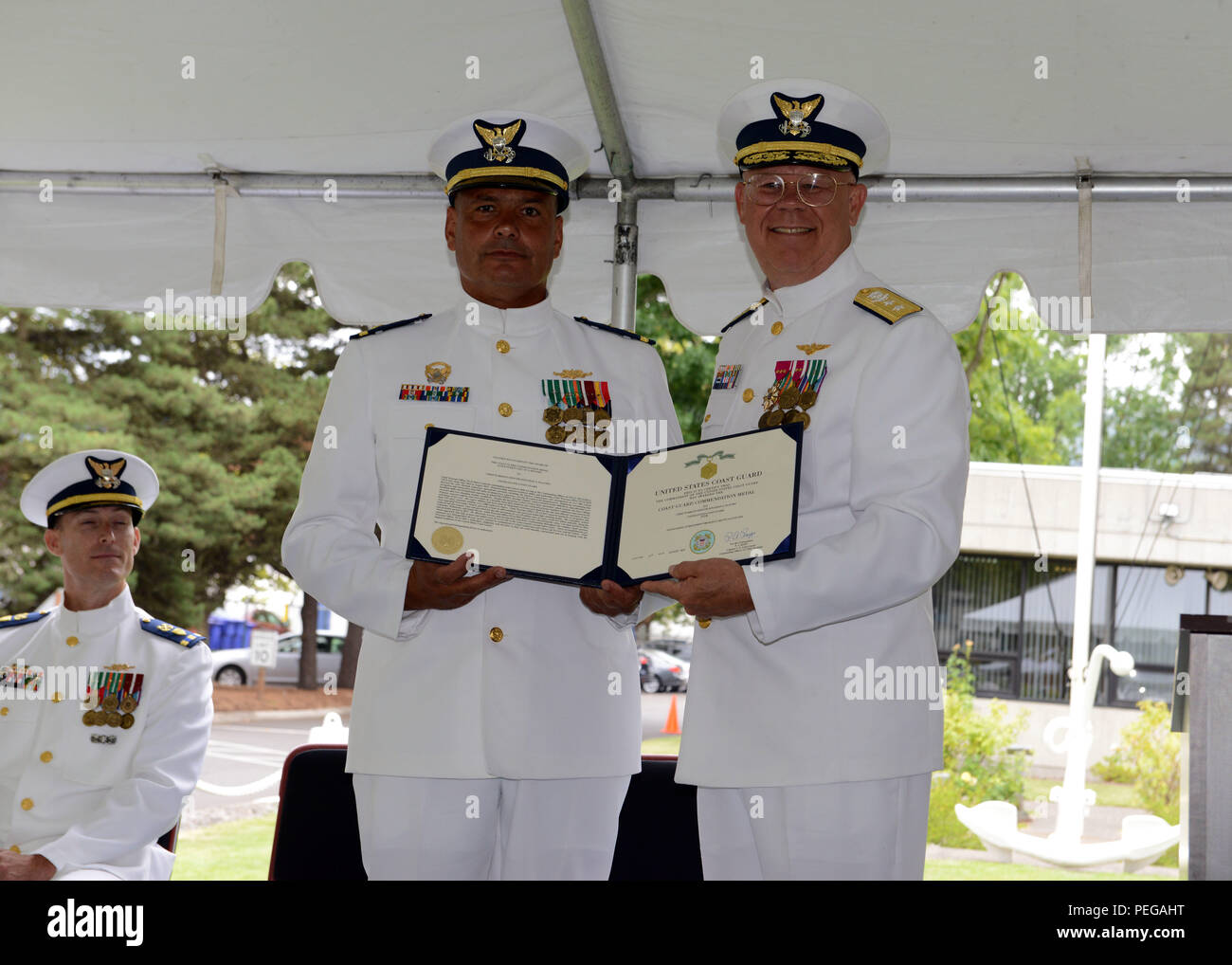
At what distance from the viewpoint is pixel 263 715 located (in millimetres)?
20281

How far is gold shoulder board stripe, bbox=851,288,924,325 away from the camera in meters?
2.60

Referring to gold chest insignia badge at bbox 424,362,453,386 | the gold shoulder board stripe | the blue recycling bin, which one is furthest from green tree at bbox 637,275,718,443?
the blue recycling bin

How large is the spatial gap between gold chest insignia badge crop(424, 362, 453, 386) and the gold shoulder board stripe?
0.97 meters

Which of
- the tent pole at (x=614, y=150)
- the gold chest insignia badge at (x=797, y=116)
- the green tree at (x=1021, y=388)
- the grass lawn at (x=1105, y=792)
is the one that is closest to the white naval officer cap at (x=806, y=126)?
the gold chest insignia badge at (x=797, y=116)

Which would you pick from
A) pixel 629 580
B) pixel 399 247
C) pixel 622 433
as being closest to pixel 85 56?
pixel 399 247

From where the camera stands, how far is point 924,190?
4.31m

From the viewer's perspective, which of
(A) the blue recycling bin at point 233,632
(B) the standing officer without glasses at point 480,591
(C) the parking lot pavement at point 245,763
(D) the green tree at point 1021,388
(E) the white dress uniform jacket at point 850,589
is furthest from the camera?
(A) the blue recycling bin at point 233,632

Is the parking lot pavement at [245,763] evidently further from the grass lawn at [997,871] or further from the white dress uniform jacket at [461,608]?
the white dress uniform jacket at [461,608]

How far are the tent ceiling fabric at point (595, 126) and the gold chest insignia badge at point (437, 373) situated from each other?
128cm

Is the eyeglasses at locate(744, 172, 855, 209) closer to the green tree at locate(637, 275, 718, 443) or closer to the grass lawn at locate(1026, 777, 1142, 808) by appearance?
the green tree at locate(637, 275, 718, 443)

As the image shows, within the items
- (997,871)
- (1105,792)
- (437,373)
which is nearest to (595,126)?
(437,373)

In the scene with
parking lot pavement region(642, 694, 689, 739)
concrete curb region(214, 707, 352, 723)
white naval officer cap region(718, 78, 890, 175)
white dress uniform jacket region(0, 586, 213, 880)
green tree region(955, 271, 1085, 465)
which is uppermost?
green tree region(955, 271, 1085, 465)

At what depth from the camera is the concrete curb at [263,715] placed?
19625 millimetres

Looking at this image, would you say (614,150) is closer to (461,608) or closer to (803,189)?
(803,189)
